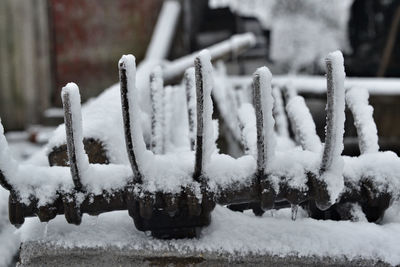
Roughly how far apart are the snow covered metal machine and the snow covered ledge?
0.06m

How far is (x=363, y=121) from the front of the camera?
5.27 ft

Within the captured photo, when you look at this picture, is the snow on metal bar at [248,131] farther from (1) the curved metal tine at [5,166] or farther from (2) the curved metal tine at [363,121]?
(1) the curved metal tine at [5,166]

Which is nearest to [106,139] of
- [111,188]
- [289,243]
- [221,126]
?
[111,188]

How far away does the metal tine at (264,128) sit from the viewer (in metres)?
1.22

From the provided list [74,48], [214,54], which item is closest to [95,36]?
[74,48]

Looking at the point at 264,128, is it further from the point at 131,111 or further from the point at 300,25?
the point at 300,25

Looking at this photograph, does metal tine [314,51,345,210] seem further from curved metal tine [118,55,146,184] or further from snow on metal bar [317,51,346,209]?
curved metal tine [118,55,146,184]

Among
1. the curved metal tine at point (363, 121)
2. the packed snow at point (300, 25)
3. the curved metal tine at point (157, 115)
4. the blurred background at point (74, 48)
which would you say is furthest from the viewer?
the packed snow at point (300, 25)

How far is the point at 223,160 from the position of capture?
4.45 feet

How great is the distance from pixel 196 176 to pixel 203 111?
0.20 m

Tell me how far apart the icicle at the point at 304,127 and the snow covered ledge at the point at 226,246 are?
0.31 m

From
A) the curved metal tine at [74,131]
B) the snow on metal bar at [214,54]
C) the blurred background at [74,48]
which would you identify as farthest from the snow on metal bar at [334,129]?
the blurred background at [74,48]

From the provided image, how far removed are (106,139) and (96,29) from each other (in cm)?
449

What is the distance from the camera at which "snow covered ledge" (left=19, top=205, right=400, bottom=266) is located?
1325mm
